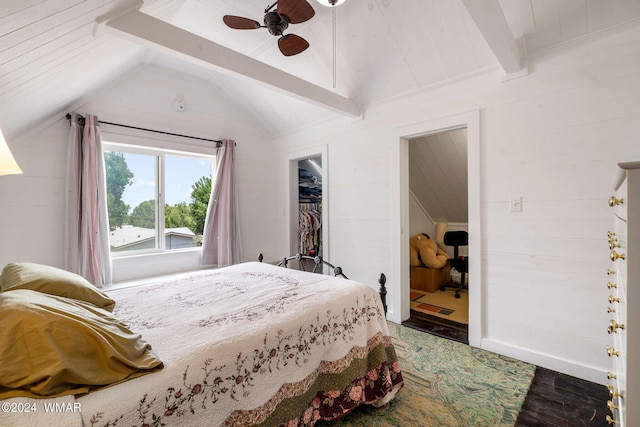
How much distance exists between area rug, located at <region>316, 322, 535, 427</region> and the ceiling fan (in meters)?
2.45

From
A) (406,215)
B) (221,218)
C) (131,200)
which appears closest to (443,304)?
(406,215)

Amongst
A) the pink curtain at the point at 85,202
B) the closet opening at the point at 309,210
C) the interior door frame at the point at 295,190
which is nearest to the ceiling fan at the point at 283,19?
the interior door frame at the point at 295,190

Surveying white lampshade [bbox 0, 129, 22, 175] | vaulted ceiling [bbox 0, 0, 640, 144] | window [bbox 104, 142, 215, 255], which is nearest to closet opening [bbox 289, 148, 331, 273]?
window [bbox 104, 142, 215, 255]

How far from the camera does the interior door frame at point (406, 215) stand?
8.43ft

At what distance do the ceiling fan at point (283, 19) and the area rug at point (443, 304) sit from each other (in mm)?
3152

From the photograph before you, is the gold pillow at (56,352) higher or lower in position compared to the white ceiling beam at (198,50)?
lower

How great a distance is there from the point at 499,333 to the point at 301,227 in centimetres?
284

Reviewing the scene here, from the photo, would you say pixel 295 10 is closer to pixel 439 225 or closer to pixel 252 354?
pixel 252 354

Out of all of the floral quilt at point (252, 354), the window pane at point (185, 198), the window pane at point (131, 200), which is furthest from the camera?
the window pane at point (185, 198)

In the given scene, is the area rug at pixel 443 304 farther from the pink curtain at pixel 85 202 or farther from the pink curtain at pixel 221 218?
the pink curtain at pixel 85 202

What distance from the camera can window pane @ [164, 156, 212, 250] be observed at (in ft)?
12.4

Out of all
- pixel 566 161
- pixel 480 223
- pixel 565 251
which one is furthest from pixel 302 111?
pixel 565 251

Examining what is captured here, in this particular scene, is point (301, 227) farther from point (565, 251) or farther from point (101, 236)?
point (565, 251)

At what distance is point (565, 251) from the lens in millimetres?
2176
